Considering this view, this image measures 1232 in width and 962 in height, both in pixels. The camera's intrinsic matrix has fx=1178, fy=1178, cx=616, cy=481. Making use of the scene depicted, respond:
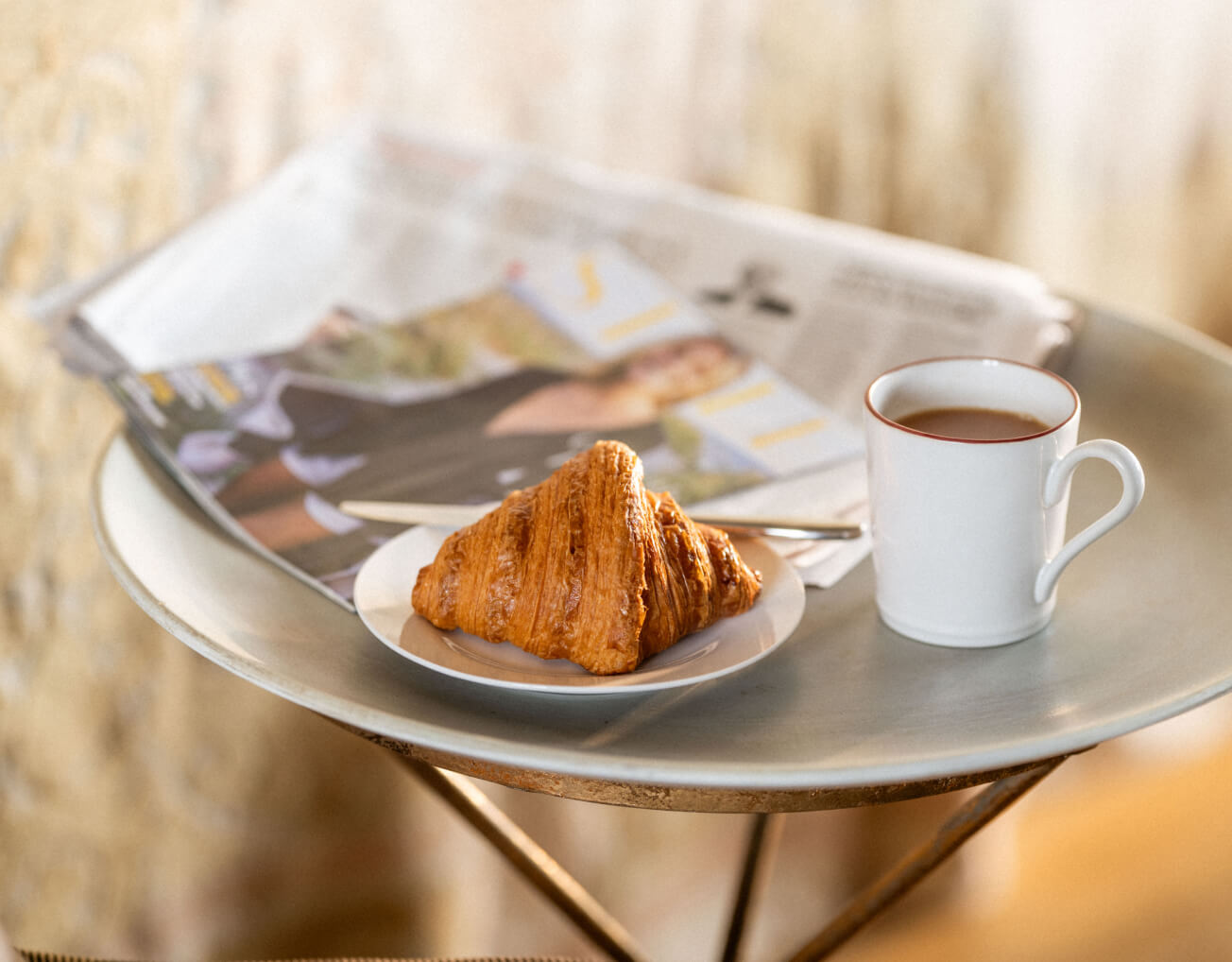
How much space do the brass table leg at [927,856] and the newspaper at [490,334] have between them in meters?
0.11

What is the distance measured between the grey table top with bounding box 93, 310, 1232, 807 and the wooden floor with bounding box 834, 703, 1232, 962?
75cm

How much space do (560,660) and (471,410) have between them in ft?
0.83

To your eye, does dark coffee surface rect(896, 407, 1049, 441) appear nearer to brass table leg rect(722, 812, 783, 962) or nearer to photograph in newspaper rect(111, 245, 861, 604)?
photograph in newspaper rect(111, 245, 861, 604)

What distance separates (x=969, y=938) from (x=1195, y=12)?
3.18ft

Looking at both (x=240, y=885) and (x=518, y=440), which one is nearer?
A: (x=518, y=440)

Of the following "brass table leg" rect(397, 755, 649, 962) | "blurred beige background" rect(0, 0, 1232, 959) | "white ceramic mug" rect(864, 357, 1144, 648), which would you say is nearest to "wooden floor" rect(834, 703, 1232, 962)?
"blurred beige background" rect(0, 0, 1232, 959)

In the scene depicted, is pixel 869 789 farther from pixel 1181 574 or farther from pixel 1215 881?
pixel 1215 881

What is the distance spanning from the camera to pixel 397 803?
0.99 meters

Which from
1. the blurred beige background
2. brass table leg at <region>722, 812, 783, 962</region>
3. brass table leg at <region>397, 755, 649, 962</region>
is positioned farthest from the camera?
the blurred beige background

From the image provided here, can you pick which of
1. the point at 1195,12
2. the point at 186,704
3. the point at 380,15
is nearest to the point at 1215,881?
the point at 1195,12

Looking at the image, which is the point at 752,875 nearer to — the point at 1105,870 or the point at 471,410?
the point at 471,410

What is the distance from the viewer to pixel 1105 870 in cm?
123

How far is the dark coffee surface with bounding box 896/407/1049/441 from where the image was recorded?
461 mm

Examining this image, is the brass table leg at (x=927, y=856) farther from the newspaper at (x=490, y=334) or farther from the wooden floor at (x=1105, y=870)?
the wooden floor at (x=1105, y=870)
